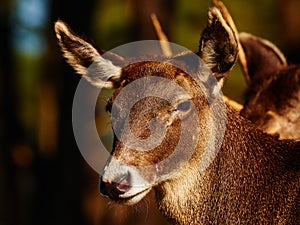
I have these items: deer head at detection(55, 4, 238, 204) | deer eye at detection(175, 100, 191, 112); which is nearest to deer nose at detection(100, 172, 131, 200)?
deer head at detection(55, 4, 238, 204)

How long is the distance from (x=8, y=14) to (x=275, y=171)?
1492cm

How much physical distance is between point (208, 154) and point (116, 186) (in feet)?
2.65

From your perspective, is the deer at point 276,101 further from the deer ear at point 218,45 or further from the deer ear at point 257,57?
the deer ear at point 218,45

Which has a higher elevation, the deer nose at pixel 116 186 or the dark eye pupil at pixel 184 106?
the dark eye pupil at pixel 184 106

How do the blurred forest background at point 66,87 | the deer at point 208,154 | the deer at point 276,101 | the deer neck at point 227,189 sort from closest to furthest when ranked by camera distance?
1. the deer at point 208,154
2. the deer neck at point 227,189
3. the deer at point 276,101
4. the blurred forest background at point 66,87

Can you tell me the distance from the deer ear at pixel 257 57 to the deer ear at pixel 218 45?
2.40 meters

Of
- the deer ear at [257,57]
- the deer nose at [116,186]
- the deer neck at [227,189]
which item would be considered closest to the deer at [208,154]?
the deer neck at [227,189]

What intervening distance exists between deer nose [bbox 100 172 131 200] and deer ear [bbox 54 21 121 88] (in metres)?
1.12

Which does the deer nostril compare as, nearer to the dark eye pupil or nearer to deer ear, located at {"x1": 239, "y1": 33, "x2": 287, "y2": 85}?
the dark eye pupil

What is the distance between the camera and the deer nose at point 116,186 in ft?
15.9

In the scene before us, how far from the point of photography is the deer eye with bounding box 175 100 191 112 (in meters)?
5.21

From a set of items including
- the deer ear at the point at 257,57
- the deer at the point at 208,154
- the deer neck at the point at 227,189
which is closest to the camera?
→ the deer at the point at 208,154

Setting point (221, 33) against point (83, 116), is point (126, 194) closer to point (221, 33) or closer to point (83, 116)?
point (221, 33)

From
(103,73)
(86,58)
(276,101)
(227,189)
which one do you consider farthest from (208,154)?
(276,101)
